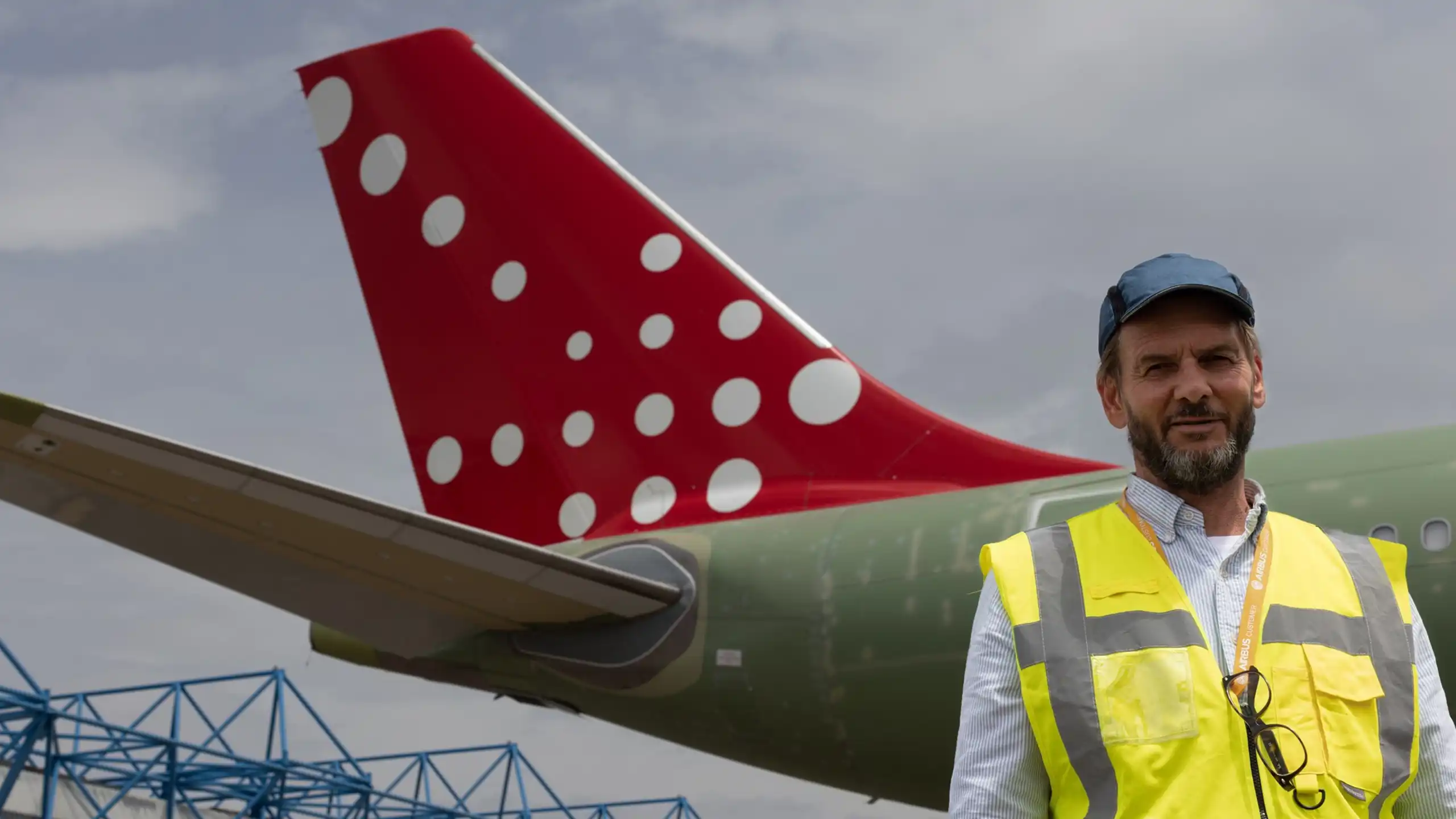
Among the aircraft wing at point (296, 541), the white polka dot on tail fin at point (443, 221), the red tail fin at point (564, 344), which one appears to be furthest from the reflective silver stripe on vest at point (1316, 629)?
the white polka dot on tail fin at point (443, 221)

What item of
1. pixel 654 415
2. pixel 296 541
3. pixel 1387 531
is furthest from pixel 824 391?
pixel 1387 531

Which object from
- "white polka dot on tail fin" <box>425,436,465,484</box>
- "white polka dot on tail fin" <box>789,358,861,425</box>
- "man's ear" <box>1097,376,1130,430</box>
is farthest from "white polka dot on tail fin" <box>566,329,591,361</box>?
"man's ear" <box>1097,376,1130,430</box>

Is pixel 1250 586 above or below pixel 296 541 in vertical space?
below

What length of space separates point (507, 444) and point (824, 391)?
6.94 ft

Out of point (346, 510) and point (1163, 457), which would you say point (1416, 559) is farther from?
point (346, 510)

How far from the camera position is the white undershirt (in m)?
2.15

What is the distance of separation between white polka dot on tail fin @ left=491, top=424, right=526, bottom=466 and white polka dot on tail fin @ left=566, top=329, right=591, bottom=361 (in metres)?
0.57

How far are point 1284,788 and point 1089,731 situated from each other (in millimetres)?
245

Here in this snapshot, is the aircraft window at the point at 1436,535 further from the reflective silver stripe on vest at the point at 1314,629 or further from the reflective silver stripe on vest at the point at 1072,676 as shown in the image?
the reflective silver stripe on vest at the point at 1072,676

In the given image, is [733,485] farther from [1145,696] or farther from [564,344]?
[1145,696]

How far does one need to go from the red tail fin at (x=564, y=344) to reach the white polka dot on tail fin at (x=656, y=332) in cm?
1

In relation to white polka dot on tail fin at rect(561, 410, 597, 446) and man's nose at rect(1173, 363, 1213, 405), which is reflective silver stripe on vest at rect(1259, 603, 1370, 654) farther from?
white polka dot on tail fin at rect(561, 410, 597, 446)

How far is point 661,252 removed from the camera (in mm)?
8391

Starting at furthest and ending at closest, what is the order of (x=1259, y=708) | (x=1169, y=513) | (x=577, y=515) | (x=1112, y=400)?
(x=577, y=515) → (x=1112, y=400) → (x=1169, y=513) → (x=1259, y=708)
